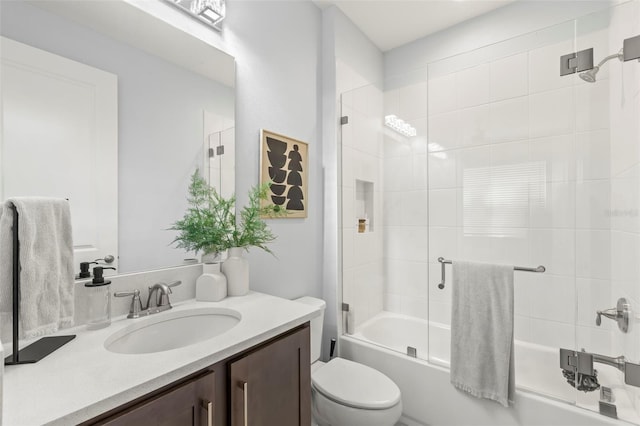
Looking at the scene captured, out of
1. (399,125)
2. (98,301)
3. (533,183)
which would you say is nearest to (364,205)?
(399,125)

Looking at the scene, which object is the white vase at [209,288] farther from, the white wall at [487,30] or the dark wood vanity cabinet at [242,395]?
the white wall at [487,30]

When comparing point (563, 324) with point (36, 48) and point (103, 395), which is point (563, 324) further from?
point (36, 48)

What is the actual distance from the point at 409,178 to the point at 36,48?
1.88m

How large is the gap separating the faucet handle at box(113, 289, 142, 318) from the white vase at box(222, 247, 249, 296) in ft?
1.16

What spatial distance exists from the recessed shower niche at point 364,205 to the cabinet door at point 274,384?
1179mm

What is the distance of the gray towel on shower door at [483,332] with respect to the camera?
1515mm

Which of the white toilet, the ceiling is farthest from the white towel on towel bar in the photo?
the ceiling

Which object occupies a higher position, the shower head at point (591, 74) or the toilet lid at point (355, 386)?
the shower head at point (591, 74)

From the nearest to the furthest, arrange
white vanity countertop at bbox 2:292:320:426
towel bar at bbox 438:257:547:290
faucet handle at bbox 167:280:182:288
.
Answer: white vanity countertop at bbox 2:292:320:426, faucet handle at bbox 167:280:182:288, towel bar at bbox 438:257:547:290

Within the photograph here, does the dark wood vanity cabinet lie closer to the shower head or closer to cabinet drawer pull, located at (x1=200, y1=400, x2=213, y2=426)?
cabinet drawer pull, located at (x1=200, y1=400, x2=213, y2=426)

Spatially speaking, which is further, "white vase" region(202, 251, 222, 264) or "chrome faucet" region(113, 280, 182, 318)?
"white vase" region(202, 251, 222, 264)

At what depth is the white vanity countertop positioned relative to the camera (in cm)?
57

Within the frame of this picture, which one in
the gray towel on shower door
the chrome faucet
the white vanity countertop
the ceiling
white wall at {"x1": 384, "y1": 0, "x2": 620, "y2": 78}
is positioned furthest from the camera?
the ceiling

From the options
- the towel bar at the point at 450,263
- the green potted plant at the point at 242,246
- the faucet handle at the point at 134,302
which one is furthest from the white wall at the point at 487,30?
the faucet handle at the point at 134,302
